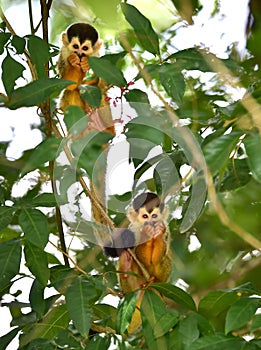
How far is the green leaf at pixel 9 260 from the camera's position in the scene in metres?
1.62

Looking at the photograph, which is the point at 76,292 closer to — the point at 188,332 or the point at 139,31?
the point at 188,332

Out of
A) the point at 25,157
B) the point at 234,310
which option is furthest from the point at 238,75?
the point at 25,157

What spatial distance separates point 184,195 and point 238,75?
1.55ft

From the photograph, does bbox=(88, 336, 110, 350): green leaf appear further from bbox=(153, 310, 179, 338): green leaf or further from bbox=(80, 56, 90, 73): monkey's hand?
bbox=(80, 56, 90, 73): monkey's hand

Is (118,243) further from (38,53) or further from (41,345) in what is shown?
(38,53)

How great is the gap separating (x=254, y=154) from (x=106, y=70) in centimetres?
48

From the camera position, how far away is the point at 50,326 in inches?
70.7

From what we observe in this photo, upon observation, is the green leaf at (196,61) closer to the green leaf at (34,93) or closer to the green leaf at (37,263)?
the green leaf at (34,93)

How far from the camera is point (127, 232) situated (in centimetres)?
201

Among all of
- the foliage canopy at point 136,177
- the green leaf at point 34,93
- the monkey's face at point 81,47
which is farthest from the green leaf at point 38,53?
the monkey's face at point 81,47

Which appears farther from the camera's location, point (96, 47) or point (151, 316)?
point (96, 47)

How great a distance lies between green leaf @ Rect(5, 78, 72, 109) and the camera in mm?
1481

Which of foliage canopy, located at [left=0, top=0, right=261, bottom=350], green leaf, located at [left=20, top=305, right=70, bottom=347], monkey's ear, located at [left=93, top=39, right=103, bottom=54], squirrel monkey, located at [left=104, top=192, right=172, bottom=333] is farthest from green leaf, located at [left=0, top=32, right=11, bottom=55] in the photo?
green leaf, located at [left=20, top=305, right=70, bottom=347]

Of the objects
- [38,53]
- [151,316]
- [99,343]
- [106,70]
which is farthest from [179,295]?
[38,53]
